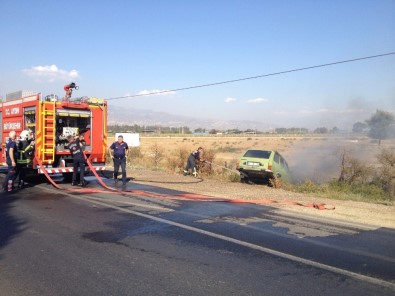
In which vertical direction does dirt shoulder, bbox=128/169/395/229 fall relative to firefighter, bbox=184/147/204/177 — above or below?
below

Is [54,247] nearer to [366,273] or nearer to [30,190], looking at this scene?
[366,273]

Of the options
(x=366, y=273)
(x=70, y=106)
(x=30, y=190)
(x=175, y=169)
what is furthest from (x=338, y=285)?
(x=175, y=169)

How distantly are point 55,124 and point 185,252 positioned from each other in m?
8.46

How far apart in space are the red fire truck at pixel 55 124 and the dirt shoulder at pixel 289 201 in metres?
2.53

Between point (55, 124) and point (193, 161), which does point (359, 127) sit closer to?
point (193, 161)

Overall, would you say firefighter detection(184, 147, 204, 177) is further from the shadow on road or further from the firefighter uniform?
the shadow on road

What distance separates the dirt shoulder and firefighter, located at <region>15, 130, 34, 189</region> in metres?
3.98

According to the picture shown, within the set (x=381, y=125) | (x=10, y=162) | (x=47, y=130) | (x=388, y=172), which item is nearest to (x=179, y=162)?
(x=47, y=130)

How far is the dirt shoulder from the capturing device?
8617 millimetres

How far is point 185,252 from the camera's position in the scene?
5.83 meters

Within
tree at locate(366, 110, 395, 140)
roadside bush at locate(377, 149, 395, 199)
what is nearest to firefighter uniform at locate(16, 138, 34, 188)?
roadside bush at locate(377, 149, 395, 199)

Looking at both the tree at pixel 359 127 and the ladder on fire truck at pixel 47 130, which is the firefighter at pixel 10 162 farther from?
the tree at pixel 359 127

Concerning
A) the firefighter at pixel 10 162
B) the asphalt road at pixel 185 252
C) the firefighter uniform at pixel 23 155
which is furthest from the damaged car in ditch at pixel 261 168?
the firefighter at pixel 10 162

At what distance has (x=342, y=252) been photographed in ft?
19.4
